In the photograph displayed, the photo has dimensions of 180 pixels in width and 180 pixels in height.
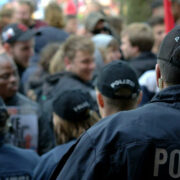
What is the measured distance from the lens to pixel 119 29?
8227 millimetres

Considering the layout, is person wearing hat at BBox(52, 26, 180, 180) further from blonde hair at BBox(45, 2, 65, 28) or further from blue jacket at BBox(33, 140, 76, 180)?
blonde hair at BBox(45, 2, 65, 28)

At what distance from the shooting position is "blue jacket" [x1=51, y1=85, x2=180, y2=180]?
1.70 m

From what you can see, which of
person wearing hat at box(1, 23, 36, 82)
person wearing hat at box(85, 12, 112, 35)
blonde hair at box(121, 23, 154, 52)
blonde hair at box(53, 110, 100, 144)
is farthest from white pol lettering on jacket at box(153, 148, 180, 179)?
person wearing hat at box(85, 12, 112, 35)

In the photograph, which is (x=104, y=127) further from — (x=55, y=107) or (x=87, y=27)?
(x=87, y=27)

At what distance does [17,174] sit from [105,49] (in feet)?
10.9

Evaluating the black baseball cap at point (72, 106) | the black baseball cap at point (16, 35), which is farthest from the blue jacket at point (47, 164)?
Result: the black baseball cap at point (16, 35)

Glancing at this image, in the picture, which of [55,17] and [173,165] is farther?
[55,17]

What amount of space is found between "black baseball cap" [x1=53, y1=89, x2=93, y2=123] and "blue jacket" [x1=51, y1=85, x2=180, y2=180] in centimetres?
140

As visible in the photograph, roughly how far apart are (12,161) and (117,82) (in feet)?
3.05

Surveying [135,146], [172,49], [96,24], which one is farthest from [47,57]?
[135,146]

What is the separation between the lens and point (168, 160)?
5.60 ft

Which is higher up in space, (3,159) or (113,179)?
(113,179)

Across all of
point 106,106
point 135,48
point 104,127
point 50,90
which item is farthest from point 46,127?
point 104,127

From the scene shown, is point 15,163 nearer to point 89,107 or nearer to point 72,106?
point 72,106
